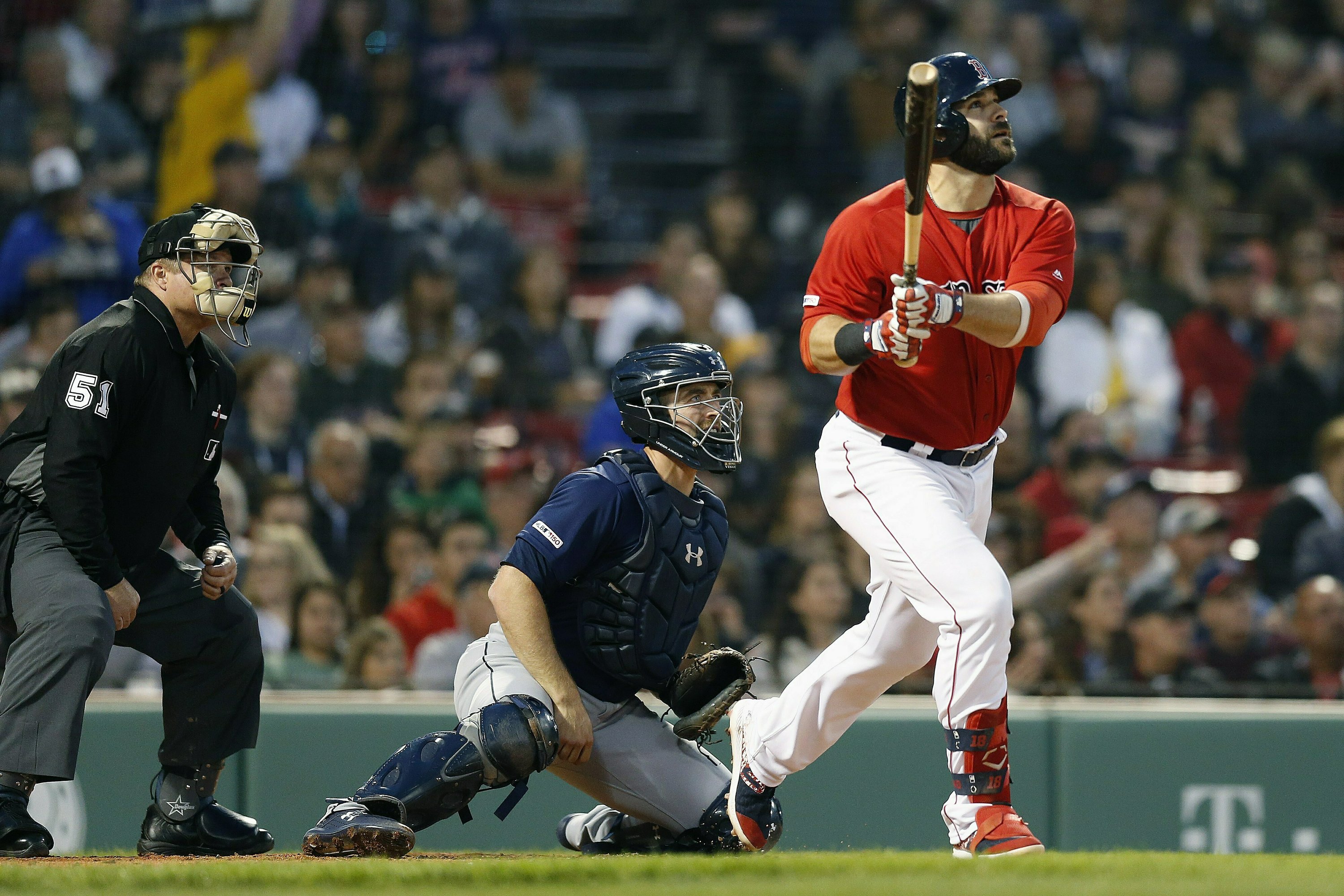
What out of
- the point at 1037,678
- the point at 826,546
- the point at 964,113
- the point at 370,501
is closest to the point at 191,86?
the point at 370,501

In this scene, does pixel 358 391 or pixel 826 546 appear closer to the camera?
pixel 826 546

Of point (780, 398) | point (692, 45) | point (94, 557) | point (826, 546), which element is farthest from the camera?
point (692, 45)

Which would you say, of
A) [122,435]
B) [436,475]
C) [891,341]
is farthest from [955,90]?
[436,475]

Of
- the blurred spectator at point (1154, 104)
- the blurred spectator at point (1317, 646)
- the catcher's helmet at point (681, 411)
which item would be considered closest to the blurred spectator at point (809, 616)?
the blurred spectator at point (1317, 646)

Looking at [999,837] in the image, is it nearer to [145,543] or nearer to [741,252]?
[145,543]

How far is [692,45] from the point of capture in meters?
11.1

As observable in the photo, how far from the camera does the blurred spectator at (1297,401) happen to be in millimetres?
8047

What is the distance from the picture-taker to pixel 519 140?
9641mm

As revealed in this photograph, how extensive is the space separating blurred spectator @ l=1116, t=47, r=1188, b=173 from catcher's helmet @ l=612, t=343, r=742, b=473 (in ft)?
22.3

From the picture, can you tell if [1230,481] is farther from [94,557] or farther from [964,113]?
[94,557]

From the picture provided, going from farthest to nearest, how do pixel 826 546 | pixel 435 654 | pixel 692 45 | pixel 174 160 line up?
pixel 692 45
pixel 174 160
pixel 826 546
pixel 435 654

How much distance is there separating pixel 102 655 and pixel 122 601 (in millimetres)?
176

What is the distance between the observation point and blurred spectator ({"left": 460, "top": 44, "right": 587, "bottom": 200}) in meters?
9.57

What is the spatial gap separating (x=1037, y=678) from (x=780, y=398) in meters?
2.03
